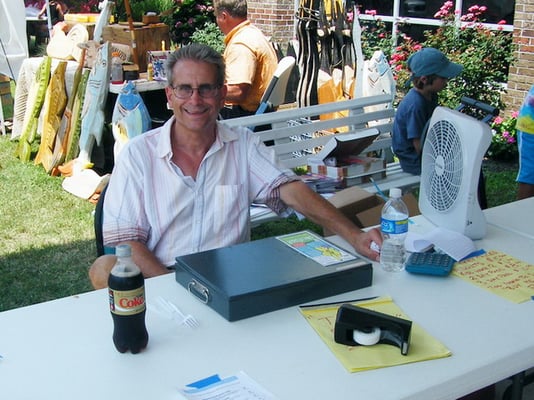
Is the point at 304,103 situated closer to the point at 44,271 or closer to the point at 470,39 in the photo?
the point at 470,39

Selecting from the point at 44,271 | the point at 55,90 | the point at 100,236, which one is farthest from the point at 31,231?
the point at 100,236

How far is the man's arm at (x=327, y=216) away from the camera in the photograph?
91.1 inches

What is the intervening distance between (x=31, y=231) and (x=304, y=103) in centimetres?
287

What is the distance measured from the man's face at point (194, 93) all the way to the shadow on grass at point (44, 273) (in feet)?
5.49

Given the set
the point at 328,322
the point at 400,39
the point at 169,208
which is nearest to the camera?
the point at 328,322

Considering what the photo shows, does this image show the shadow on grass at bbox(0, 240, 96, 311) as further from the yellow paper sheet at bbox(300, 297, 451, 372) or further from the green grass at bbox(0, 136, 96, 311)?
the yellow paper sheet at bbox(300, 297, 451, 372)

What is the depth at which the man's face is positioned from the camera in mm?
2484

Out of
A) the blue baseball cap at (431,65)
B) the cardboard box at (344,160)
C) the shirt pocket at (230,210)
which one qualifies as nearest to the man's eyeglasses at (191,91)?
the shirt pocket at (230,210)

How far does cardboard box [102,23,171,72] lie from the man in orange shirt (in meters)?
1.32

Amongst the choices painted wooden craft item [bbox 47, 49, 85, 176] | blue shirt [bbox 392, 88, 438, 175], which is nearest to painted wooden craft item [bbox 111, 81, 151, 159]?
painted wooden craft item [bbox 47, 49, 85, 176]

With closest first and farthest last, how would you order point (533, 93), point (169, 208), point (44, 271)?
point (169, 208) < point (533, 93) < point (44, 271)

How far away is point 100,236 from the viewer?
2.59 meters

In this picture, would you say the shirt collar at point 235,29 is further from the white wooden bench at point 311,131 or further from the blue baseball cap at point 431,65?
the blue baseball cap at point 431,65

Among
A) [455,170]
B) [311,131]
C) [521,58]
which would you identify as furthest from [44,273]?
[521,58]
